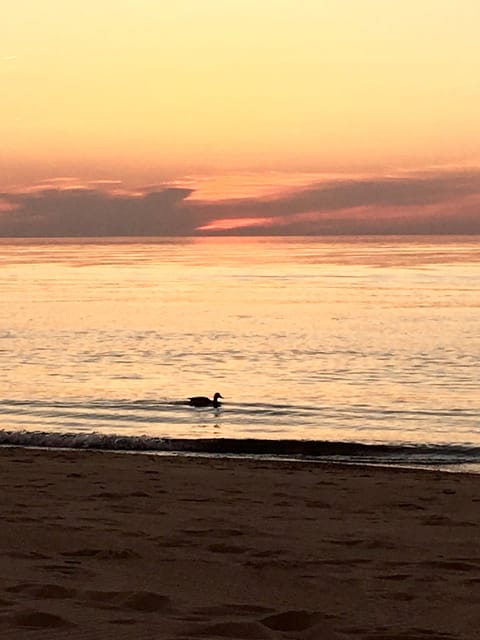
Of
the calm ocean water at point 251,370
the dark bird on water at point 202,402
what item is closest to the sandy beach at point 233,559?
the calm ocean water at point 251,370

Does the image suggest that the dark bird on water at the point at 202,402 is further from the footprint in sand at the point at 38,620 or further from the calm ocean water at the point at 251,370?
the footprint in sand at the point at 38,620

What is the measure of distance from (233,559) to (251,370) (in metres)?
22.3

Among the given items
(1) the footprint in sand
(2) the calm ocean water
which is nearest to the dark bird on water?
(2) the calm ocean water

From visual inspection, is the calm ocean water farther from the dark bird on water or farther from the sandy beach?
the sandy beach

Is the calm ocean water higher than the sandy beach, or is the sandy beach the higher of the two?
the sandy beach

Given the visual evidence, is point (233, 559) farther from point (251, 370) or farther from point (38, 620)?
point (251, 370)

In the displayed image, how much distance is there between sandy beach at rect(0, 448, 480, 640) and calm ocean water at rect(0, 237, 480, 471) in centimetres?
664

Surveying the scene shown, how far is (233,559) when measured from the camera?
22.7 ft

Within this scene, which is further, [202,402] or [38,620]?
[202,402]

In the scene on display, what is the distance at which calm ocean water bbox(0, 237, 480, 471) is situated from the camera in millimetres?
18750

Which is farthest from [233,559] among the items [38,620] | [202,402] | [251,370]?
[251,370]

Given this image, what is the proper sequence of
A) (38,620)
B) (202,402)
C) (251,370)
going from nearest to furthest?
1. (38,620)
2. (202,402)
3. (251,370)

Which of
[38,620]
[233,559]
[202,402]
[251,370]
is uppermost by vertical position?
[38,620]

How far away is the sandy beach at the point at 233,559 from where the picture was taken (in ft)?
17.3
